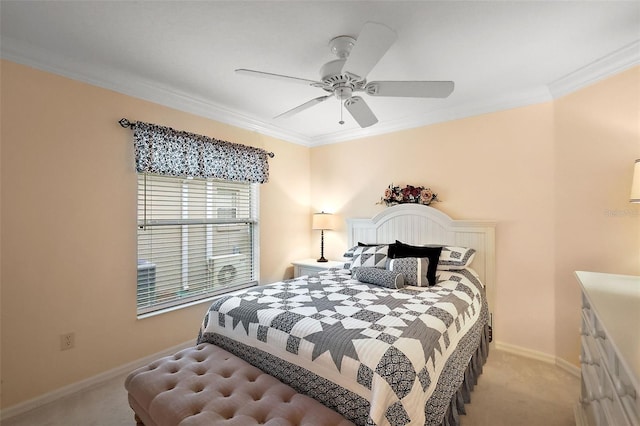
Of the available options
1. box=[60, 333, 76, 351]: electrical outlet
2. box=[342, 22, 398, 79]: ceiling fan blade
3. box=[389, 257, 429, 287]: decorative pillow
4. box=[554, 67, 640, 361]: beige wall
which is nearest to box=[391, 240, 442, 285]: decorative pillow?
box=[389, 257, 429, 287]: decorative pillow

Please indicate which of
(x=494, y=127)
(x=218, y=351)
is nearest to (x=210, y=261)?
(x=218, y=351)

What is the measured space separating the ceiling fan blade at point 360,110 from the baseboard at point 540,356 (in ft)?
8.35

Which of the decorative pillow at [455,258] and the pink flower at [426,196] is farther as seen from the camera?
the pink flower at [426,196]

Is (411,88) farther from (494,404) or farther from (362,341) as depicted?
(494,404)

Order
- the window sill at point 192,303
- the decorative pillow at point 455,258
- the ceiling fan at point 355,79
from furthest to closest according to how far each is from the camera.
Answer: the decorative pillow at point 455,258, the window sill at point 192,303, the ceiling fan at point 355,79

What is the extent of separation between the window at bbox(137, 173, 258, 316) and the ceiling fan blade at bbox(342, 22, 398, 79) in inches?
80.6

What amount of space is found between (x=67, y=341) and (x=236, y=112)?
2.54 m

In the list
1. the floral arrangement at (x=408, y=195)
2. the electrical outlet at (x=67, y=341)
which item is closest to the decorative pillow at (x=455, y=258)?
the floral arrangement at (x=408, y=195)

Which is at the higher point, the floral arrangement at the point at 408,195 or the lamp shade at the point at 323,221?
the floral arrangement at the point at 408,195

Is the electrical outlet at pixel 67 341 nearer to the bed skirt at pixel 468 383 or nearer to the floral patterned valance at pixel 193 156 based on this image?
the floral patterned valance at pixel 193 156

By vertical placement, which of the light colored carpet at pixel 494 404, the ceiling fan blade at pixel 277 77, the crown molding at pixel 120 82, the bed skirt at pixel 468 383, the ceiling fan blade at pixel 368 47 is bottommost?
the light colored carpet at pixel 494 404

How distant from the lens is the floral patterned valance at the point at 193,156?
256 centimetres

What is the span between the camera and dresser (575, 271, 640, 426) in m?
0.87

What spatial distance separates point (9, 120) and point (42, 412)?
2.00 m
